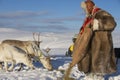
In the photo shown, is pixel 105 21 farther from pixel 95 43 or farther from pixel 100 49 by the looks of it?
pixel 100 49

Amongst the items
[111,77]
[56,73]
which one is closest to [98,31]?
[111,77]

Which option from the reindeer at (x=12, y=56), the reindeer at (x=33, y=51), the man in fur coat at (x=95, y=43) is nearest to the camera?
the man in fur coat at (x=95, y=43)

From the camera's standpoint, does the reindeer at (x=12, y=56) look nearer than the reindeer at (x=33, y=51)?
Yes

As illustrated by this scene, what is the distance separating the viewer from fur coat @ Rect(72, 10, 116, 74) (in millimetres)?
7660

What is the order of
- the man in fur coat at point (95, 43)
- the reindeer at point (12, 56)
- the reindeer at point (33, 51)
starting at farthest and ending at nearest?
1. the reindeer at point (33, 51)
2. the reindeer at point (12, 56)
3. the man in fur coat at point (95, 43)

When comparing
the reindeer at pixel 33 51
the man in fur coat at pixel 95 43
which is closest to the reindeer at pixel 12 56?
the reindeer at pixel 33 51

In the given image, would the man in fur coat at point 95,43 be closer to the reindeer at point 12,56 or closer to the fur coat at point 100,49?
the fur coat at point 100,49

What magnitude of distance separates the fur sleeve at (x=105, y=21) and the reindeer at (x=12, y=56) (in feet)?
18.1

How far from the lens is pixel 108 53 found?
791cm

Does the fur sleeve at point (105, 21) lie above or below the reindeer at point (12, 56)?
above

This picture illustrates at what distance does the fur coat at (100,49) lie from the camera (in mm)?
7660

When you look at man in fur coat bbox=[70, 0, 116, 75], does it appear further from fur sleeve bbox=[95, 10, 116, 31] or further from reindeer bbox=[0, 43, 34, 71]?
reindeer bbox=[0, 43, 34, 71]

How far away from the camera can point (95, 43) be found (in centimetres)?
781

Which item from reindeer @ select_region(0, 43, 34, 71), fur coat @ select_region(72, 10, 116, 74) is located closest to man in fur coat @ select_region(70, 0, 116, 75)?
fur coat @ select_region(72, 10, 116, 74)
